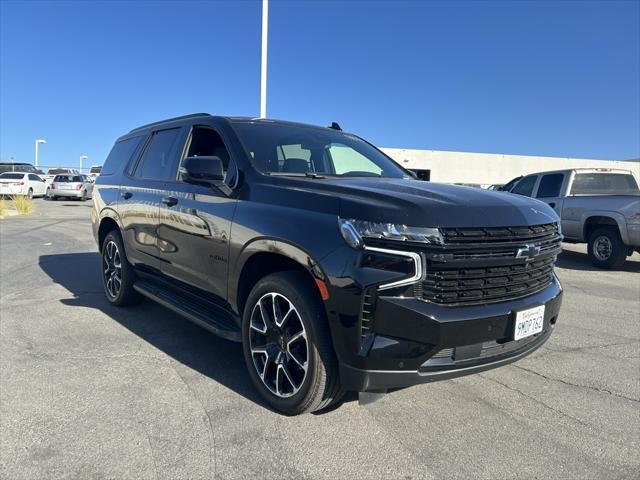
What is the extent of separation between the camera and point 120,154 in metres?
5.74

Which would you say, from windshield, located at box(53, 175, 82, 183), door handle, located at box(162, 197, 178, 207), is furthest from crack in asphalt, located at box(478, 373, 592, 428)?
windshield, located at box(53, 175, 82, 183)

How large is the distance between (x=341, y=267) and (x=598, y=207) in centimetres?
829

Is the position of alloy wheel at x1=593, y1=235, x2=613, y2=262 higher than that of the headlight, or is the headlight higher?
the headlight

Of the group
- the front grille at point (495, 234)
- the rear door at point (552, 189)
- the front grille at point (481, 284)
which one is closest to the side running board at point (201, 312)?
the front grille at point (481, 284)

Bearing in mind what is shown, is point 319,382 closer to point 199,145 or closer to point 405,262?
point 405,262

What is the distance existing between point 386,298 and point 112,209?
13.4 ft

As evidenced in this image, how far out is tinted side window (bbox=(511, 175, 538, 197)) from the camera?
35.9 ft

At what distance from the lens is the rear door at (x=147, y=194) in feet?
14.8

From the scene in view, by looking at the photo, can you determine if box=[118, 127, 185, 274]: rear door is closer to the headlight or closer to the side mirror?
the side mirror

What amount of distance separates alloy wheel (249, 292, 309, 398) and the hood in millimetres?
731

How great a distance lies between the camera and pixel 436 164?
38000 millimetres

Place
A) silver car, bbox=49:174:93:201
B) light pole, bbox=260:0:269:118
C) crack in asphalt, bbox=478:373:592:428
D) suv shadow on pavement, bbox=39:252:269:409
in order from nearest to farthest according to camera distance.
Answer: crack in asphalt, bbox=478:373:592:428 → suv shadow on pavement, bbox=39:252:269:409 → light pole, bbox=260:0:269:118 → silver car, bbox=49:174:93:201

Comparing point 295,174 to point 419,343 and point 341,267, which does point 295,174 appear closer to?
point 341,267

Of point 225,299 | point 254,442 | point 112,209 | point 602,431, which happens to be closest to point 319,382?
point 254,442
